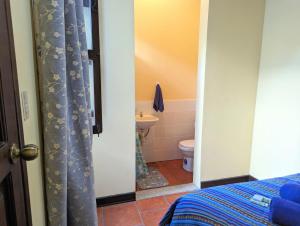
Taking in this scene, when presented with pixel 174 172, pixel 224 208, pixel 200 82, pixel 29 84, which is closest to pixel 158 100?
pixel 200 82

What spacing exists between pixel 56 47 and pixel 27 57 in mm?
149

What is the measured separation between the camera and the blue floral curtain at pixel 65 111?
3.52 feet

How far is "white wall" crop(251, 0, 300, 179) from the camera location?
215 cm

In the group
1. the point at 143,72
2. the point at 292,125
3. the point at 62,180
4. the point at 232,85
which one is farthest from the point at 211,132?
the point at 62,180

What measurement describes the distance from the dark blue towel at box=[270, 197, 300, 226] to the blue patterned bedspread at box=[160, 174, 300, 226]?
6 centimetres

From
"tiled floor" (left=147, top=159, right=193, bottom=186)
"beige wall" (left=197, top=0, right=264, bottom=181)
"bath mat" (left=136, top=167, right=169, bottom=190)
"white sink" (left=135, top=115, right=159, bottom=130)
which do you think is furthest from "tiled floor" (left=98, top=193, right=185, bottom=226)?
"white sink" (left=135, top=115, right=159, bottom=130)

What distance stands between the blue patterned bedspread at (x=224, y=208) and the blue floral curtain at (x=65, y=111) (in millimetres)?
556

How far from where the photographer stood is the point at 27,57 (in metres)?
1.08

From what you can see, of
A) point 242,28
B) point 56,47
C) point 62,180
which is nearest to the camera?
point 56,47

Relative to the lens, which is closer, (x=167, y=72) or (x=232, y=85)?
(x=232, y=85)

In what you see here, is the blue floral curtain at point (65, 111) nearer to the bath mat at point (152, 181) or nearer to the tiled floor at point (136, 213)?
the tiled floor at point (136, 213)

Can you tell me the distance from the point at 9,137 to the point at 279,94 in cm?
237

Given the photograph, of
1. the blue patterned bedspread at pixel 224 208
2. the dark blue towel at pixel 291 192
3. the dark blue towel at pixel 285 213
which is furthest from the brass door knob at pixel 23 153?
the dark blue towel at pixel 291 192

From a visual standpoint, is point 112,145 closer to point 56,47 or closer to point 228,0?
point 56,47
